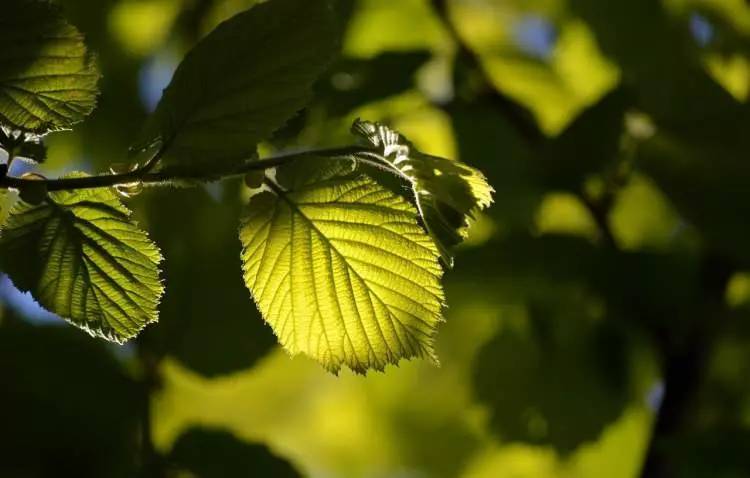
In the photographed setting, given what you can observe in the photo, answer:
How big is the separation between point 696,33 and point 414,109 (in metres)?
0.46

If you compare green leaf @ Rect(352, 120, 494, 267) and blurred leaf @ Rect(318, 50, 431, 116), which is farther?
blurred leaf @ Rect(318, 50, 431, 116)

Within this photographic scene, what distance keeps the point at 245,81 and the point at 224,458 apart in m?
0.41

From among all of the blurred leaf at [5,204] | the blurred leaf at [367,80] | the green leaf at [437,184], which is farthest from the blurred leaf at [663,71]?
the blurred leaf at [5,204]

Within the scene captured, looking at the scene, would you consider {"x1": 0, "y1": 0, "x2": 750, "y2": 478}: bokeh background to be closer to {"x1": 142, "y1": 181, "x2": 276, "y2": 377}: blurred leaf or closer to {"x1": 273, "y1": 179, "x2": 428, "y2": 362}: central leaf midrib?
{"x1": 142, "y1": 181, "x2": 276, "y2": 377}: blurred leaf

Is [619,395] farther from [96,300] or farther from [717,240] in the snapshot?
[96,300]

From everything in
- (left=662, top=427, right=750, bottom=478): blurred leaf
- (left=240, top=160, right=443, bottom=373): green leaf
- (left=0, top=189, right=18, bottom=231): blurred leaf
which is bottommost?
(left=662, top=427, right=750, bottom=478): blurred leaf

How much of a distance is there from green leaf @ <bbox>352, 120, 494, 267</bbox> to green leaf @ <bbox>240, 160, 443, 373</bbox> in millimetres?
12

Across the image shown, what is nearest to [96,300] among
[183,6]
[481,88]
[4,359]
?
[4,359]

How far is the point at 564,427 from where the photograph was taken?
1222mm

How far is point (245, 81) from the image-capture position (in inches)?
20.6

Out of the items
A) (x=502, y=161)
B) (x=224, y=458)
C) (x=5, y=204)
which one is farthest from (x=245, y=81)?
(x=502, y=161)

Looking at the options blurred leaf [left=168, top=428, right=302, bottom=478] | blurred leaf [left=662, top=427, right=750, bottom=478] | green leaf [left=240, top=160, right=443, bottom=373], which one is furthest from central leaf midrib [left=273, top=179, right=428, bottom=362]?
blurred leaf [left=662, top=427, right=750, bottom=478]

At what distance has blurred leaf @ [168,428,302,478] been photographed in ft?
2.68

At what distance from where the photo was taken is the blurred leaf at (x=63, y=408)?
925 mm
